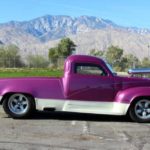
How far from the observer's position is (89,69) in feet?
43.4

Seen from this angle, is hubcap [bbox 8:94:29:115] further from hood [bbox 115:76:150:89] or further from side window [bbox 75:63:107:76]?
hood [bbox 115:76:150:89]

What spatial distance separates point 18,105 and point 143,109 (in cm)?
290

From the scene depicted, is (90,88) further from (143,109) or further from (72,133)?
(72,133)

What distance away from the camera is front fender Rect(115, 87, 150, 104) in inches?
501

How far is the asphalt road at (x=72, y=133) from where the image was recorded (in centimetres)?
955

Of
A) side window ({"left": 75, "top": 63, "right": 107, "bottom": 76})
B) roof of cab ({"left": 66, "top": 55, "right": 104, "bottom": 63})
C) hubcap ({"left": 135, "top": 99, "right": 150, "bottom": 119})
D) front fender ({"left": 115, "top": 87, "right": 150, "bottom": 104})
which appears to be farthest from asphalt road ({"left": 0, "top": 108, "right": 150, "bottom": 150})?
roof of cab ({"left": 66, "top": 55, "right": 104, "bottom": 63})

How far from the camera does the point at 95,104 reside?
12.9 meters

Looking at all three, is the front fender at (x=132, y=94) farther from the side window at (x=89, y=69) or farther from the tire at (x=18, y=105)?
the tire at (x=18, y=105)

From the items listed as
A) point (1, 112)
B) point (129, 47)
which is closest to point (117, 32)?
point (129, 47)

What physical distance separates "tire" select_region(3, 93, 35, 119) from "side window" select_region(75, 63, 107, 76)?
1.32 metres

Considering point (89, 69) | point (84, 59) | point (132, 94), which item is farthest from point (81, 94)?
point (132, 94)

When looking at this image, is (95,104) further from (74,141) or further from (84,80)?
(74,141)

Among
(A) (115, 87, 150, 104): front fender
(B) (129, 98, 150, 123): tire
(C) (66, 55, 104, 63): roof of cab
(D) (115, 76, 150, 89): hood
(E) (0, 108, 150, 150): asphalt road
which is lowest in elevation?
(E) (0, 108, 150, 150): asphalt road

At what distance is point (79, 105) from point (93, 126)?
99 centimetres
